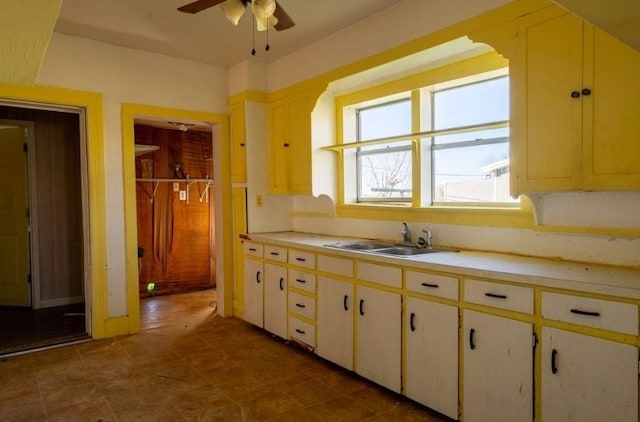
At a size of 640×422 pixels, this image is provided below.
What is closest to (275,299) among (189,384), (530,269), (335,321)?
(335,321)

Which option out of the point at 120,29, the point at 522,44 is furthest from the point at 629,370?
the point at 120,29

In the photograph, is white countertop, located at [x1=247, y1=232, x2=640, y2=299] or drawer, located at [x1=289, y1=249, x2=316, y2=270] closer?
white countertop, located at [x1=247, y1=232, x2=640, y2=299]

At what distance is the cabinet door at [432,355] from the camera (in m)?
2.32

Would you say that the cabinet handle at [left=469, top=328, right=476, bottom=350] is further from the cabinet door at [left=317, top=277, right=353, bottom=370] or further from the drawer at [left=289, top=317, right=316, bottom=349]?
the drawer at [left=289, top=317, right=316, bottom=349]

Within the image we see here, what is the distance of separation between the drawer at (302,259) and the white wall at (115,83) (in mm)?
1653

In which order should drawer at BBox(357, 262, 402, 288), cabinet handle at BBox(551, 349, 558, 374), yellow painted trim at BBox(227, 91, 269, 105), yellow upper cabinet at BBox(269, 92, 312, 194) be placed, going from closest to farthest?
cabinet handle at BBox(551, 349, 558, 374), drawer at BBox(357, 262, 402, 288), yellow upper cabinet at BBox(269, 92, 312, 194), yellow painted trim at BBox(227, 91, 269, 105)

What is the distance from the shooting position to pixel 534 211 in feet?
8.06

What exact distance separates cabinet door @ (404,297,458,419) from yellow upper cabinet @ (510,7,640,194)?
33.1 inches

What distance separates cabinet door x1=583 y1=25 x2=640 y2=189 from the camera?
Answer: 1.93 m

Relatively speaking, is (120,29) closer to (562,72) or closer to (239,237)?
(239,237)

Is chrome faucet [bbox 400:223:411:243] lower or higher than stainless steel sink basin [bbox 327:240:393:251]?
higher

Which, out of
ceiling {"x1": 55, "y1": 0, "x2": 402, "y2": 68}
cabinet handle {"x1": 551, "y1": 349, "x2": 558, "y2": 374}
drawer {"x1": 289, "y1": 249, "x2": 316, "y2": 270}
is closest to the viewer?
cabinet handle {"x1": 551, "y1": 349, "x2": 558, "y2": 374}

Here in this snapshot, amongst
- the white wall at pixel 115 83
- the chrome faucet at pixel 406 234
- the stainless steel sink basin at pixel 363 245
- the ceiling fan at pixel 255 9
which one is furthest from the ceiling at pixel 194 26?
the stainless steel sink basin at pixel 363 245

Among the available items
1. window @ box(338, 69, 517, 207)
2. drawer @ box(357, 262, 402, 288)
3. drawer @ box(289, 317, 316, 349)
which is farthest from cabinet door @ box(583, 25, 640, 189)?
drawer @ box(289, 317, 316, 349)
